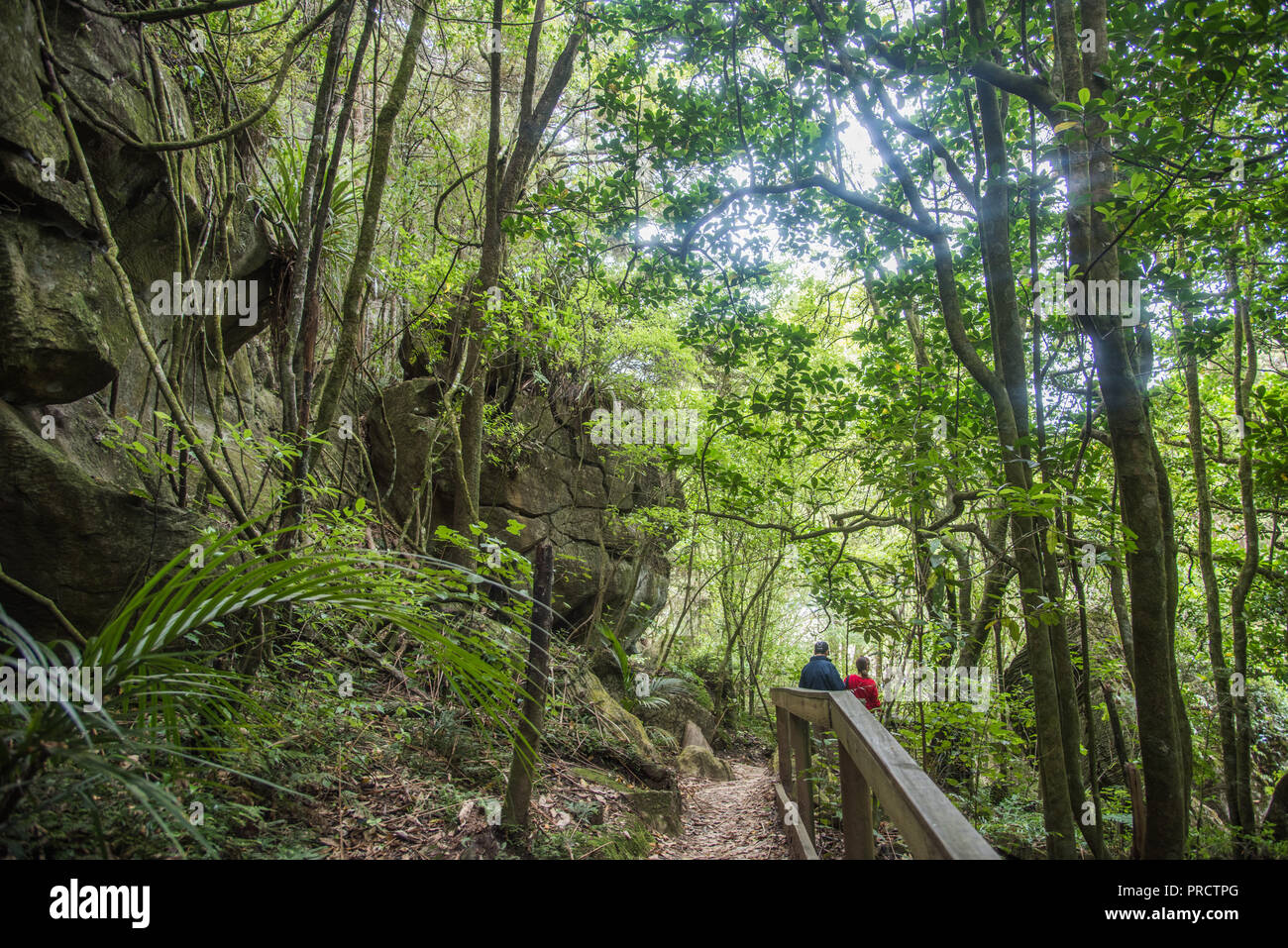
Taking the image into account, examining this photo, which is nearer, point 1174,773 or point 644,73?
point 1174,773

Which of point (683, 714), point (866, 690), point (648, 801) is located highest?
Result: point (866, 690)

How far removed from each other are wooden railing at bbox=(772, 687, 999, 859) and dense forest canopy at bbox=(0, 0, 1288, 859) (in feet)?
1.42

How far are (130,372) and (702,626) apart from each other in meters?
15.5

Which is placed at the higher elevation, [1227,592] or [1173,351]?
[1173,351]

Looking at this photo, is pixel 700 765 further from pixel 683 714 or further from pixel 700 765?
pixel 683 714

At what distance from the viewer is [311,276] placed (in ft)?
13.3

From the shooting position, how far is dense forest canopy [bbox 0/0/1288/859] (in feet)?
7.71

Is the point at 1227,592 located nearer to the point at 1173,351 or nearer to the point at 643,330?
the point at 1173,351

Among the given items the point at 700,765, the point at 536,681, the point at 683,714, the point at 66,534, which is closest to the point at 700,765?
the point at 700,765

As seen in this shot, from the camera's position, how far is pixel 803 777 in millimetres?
3771

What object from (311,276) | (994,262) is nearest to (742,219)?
(994,262)

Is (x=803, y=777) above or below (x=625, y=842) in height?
above

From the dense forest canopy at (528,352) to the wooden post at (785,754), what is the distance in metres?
0.22

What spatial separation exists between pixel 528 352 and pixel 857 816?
543 centimetres
